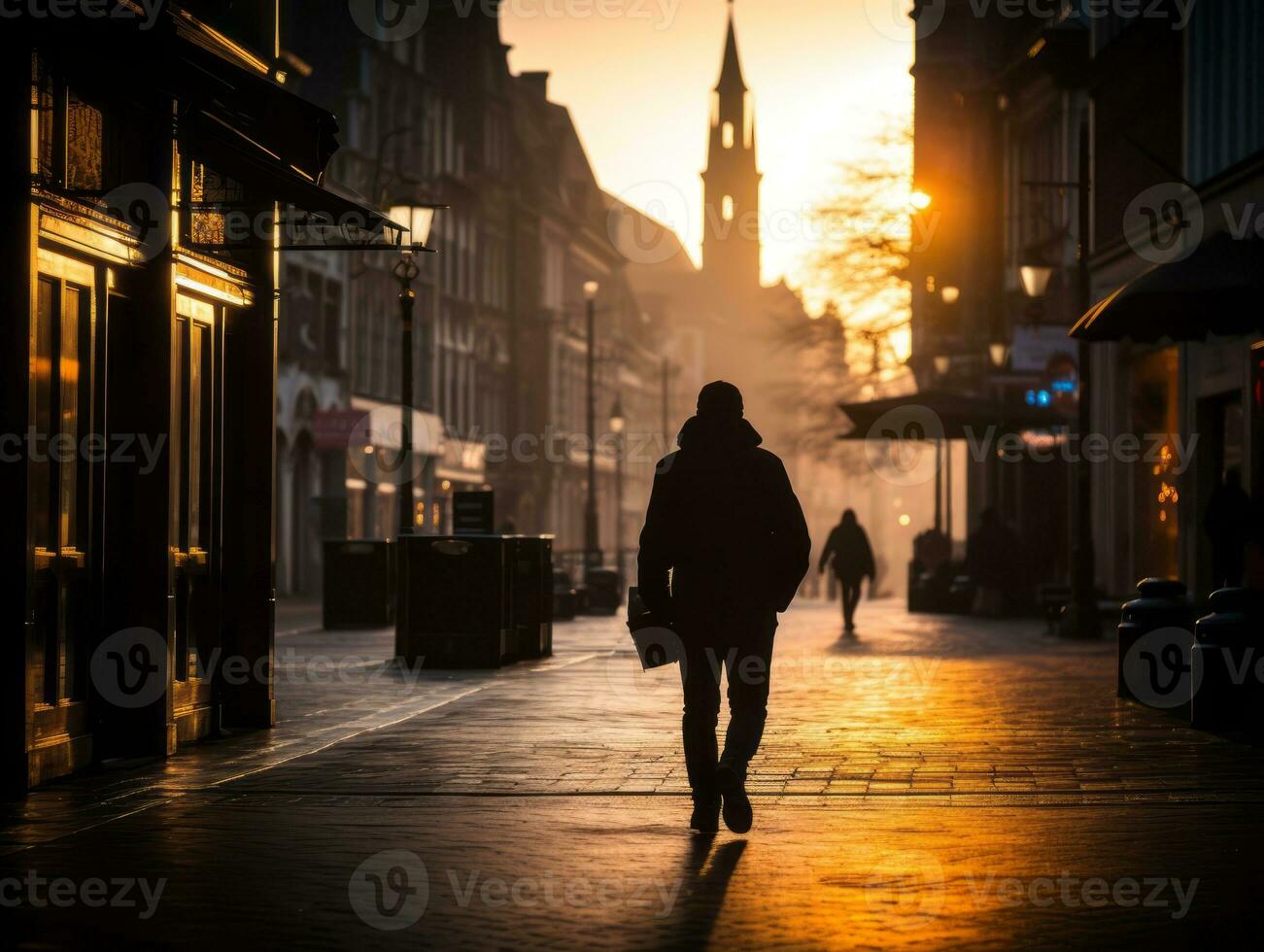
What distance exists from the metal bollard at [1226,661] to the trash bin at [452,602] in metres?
7.31

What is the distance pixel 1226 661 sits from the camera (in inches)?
550

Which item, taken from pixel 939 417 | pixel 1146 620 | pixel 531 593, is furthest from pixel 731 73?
pixel 1146 620

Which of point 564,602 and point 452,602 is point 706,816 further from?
point 564,602

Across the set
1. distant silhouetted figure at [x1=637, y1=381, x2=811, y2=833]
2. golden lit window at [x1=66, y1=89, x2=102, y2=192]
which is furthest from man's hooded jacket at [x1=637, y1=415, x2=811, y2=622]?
golden lit window at [x1=66, y1=89, x2=102, y2=192]

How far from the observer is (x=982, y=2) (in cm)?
4597

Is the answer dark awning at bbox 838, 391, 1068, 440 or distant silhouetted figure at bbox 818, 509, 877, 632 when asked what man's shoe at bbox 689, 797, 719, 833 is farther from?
dark awning at bbox 838, 391, 1068, 440

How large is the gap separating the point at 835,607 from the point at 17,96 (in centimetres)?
3510

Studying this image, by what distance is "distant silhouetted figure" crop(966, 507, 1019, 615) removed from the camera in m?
35.2

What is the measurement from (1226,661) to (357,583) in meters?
16.5

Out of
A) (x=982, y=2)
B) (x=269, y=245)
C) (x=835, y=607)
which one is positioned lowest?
(x=835, y=607)

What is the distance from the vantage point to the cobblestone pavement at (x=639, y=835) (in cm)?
727

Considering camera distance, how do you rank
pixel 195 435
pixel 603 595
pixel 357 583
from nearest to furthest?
pixel 195 435 < pixel 357 583 < pixel 603 595

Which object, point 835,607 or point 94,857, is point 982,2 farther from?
point 94,857

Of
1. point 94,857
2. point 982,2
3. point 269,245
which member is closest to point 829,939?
point 94,857
